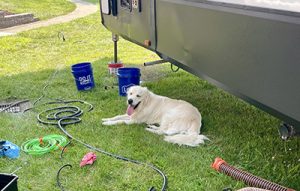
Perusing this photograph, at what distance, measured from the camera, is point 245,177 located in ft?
9.94

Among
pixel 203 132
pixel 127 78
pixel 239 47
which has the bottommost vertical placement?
pixel 203 132

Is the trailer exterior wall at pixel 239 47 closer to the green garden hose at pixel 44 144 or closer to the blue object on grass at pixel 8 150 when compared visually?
the green garden hose at pixel 44 144

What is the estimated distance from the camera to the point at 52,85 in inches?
228

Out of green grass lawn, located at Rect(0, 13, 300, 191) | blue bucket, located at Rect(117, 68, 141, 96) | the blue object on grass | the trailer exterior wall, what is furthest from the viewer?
blue bucket, located at Rect(117, 68, 141, 96)

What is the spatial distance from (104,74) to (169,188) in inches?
140

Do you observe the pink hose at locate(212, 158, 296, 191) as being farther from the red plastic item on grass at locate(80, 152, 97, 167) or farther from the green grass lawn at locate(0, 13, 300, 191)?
the red plastic item on grass at locate(80, 152, 97, 167)

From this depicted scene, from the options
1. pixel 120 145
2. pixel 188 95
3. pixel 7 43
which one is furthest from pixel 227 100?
pixel 7 43

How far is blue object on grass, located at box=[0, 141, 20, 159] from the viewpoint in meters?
3.56

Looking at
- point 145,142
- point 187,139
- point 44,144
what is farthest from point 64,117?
point 187,139

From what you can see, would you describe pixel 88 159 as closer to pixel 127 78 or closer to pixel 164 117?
pixel 164 117

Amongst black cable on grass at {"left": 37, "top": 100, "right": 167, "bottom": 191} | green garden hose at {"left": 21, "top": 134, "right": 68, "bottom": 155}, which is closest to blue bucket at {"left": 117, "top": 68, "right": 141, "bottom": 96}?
black cable on grass at {"left": 37, "top": 100, "right": 167, "bottom": 191}

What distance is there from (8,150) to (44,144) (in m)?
0.36

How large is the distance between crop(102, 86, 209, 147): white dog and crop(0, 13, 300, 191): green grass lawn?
113mm

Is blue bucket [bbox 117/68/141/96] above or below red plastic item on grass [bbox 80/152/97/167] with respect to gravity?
above
